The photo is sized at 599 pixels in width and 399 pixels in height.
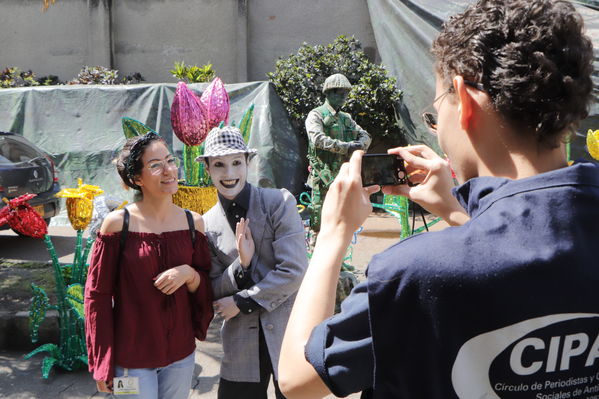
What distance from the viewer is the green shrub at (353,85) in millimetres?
9984

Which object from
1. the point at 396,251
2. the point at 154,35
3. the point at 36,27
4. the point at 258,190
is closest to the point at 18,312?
the point at 258,190

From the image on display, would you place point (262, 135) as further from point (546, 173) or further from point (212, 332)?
point (546, 173)

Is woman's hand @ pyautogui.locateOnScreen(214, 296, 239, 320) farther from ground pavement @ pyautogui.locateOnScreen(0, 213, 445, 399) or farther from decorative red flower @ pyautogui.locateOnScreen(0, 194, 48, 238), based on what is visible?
decorative red flower @ pyautogui.locateOnScreen(0, 194, 48, 238)

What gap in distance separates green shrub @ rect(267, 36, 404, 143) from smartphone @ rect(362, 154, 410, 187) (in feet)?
28.4

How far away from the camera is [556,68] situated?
0.88m

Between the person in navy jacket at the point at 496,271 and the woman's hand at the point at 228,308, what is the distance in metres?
1.51

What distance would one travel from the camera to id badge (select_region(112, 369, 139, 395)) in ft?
7.47

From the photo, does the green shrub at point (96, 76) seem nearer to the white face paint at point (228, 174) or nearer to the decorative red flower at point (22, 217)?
the decorative red flower at point (22, 217)

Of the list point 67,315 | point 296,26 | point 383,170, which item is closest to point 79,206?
point 67,315

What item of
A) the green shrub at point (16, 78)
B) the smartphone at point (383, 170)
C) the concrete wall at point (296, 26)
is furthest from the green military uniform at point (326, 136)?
the green shrub at point (16, 78)

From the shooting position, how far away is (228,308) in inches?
96.9

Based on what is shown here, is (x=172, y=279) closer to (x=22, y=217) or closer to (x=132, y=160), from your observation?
(x=132, y=160)

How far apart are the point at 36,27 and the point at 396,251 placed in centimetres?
1474

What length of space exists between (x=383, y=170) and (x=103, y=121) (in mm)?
9017
